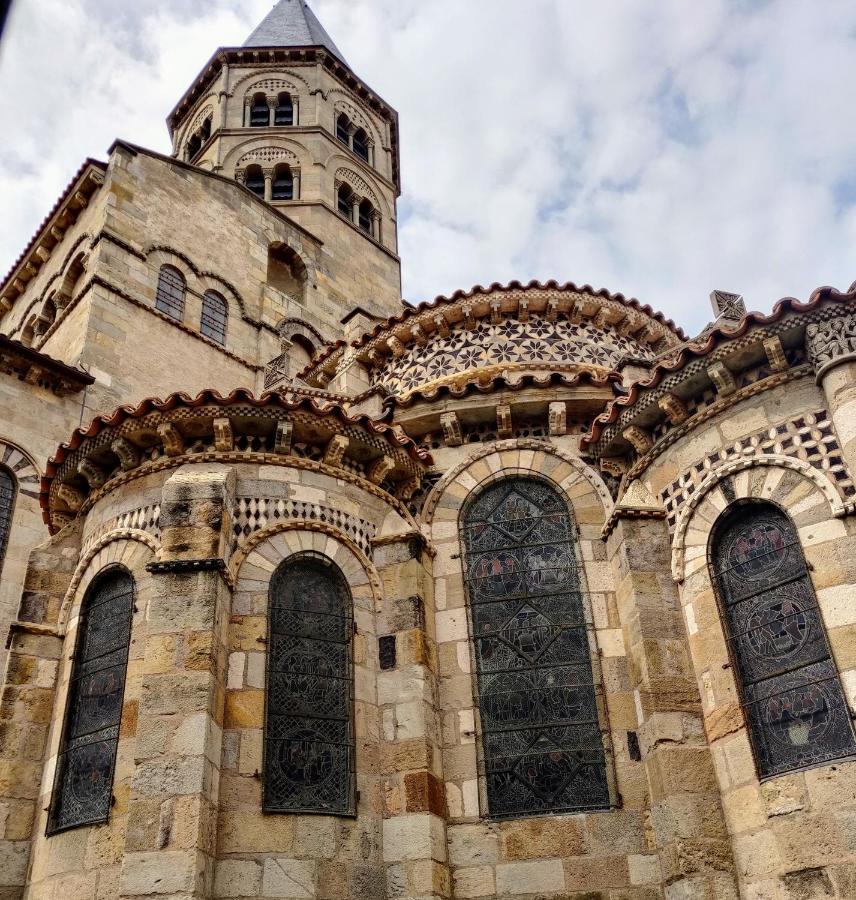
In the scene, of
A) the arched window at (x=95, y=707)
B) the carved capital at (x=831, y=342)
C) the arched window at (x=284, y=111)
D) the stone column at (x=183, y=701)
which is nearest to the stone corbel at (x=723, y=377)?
the carved capital at (x=831, y=342)

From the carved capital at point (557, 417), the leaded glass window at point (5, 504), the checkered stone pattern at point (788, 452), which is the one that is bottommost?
the checkered stone pattern at point (788, 452)

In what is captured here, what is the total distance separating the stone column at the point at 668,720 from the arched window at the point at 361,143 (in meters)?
21.8

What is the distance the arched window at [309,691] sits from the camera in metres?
8.80

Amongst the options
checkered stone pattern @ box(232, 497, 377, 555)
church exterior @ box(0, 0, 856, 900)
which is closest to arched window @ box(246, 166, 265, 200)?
church exterior @ box(0, 0, 856, 900)

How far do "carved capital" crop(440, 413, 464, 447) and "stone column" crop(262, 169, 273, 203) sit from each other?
53.3 ft

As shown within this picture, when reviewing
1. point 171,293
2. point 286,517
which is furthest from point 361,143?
point 286,517

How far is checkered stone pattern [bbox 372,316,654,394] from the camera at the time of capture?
13672 millimetres

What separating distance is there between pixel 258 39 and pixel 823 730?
30.0 metres

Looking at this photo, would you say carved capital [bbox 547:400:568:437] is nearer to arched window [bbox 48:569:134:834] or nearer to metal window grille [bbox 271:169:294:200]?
arched window [bbox 48:569:134:834]

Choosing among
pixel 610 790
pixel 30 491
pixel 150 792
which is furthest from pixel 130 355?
pixel 610 790

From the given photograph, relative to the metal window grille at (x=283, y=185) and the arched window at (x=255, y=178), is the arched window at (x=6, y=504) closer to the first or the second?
the metal window grille at (x=283, y=185)

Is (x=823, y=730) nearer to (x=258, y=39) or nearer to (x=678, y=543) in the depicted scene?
(x=678, y=543)

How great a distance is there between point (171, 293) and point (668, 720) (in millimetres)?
14605

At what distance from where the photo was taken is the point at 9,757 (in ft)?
31.5
